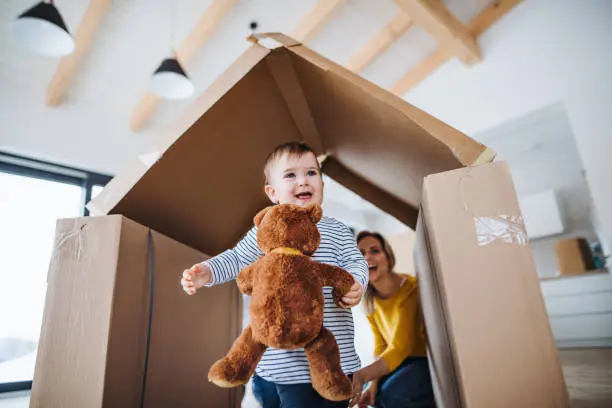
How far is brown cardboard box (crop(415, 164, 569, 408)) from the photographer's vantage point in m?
0.40

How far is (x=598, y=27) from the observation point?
2090mm

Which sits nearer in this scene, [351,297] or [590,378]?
[351,297]

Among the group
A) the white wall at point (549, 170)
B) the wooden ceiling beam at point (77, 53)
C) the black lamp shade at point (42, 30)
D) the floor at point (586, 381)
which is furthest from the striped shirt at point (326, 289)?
the white wall at point (549, 170)

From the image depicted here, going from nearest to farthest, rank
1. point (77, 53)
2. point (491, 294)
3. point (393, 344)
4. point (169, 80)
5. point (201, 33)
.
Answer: point (491, 294) < point (393, 344) < point (169, 80) < point (77, 53) < point (201, 33)

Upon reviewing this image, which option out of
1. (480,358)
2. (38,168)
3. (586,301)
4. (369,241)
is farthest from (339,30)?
(480,358)

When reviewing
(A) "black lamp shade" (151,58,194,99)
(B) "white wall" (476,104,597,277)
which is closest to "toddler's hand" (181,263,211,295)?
(A) "black lamp shade" (151,58,194,99)

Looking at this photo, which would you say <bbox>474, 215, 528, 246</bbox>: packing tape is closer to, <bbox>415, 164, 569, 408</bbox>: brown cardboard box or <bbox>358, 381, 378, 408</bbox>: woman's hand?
<bbox>415, 164, 569, 408</bbox>: brown cardboard box

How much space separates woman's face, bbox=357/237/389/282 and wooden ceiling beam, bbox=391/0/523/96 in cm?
203

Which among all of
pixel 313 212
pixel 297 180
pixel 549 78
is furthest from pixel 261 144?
pixel 549 78

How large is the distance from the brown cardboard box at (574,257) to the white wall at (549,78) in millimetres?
488

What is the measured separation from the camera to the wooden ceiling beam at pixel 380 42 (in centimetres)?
258

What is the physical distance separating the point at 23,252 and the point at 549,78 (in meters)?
3.33

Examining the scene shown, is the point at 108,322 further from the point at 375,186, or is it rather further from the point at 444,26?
the point at 444,26

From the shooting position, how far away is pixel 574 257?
8.08ft
